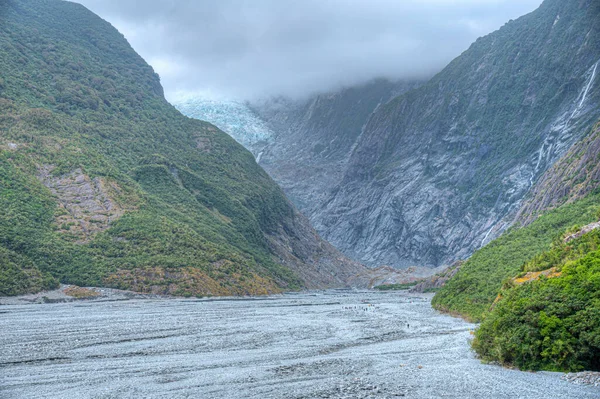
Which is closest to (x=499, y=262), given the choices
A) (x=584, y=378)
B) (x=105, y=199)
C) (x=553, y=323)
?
(x=553, y=323)

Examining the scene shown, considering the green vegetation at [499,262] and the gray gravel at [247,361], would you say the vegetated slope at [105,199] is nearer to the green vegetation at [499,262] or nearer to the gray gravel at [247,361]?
the gray gravel at [247,361]

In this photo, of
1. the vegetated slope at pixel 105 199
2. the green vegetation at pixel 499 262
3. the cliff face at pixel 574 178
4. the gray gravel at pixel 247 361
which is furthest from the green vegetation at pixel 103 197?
the cliff face at pixel 574 178

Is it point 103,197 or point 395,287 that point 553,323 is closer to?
point 103,197

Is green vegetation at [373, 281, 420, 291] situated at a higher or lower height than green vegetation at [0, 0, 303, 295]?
lower

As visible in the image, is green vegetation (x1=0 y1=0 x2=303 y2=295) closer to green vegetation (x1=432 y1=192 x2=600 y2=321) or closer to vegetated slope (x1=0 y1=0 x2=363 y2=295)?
vegetated slope (x1=0 y1=0 x2=363 y2=295)

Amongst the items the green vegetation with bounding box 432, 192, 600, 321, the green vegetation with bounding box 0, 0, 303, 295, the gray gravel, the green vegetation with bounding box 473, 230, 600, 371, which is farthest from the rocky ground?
the green vegetation with bounding box 0, 0, 303, 295

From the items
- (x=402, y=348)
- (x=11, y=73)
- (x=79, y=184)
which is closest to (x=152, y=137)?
(x=11, y=73)
